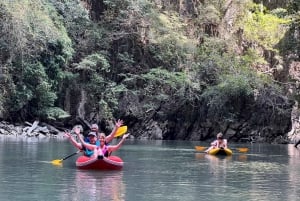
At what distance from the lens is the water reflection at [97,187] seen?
391 inches

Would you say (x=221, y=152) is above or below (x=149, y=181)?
above

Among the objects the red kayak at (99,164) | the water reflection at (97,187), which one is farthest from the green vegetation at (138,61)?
the water reflection at (97,187)

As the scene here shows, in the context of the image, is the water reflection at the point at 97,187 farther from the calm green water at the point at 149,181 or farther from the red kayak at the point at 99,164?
the red kayak at the point at 99,164

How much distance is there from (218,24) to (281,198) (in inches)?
1172

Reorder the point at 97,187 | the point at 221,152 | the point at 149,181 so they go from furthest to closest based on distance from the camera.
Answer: the point at 221,152 < the point at 149,181 < the point at 97,187

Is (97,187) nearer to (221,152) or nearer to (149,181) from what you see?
(149,181)

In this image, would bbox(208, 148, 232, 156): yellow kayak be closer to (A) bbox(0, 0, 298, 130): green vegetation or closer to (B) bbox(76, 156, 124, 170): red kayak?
(B) bbox(76, 156, 124, 170): red kayak

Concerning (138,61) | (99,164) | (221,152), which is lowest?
(99,164)

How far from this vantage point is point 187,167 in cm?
1619

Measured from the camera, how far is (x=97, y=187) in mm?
11281

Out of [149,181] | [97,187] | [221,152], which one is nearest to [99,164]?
[149,181]

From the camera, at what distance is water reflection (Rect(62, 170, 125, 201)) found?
9929mm

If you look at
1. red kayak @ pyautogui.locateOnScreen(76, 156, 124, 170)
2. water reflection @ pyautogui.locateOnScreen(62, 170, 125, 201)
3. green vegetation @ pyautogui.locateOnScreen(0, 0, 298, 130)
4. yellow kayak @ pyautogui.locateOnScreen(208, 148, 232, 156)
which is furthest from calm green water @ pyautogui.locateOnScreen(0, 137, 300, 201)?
green vegetation @ pyautogui.locateOnScreen(0, 0, 298, 130)

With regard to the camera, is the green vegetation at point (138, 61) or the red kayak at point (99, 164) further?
the green vegetation at point (138, 61)
